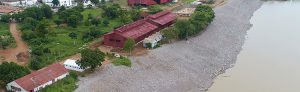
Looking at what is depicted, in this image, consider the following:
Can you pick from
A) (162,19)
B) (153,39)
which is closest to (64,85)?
(153,39)

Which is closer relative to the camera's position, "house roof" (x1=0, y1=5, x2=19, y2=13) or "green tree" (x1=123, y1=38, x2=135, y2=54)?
"green tree" (x1=123, y1=38, x2=135, y2=54)

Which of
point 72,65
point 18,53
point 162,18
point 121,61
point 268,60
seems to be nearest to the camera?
point 72,65

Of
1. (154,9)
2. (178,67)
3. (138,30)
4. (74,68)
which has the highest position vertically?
(154,9)

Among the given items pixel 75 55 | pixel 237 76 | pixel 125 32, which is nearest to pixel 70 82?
pixel 75 55

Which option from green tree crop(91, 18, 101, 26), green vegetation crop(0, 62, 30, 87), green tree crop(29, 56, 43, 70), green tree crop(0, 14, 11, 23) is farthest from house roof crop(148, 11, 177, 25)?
green vegetation crop(0, 62, 30, 87)

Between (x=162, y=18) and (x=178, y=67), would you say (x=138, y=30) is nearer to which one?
(x=162, y=18)

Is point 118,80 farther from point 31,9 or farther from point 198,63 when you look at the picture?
point 31,9

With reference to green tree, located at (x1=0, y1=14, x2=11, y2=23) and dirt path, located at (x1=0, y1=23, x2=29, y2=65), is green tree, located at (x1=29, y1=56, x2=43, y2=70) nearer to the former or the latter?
dirt path, located at (x1=0, y1=23, x2=29, y2=65)
